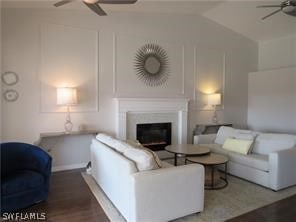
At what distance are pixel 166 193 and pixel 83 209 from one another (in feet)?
3.69

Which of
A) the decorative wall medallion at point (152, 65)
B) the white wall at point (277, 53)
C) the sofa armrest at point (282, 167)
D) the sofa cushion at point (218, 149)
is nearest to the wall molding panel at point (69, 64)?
the decorative wall medallion at point (152, 65)

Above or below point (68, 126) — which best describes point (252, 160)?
below

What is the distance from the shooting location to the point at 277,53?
623 centimetres

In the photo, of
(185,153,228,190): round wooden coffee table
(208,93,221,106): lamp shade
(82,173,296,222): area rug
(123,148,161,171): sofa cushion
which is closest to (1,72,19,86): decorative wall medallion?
(82,173,296,222): area rug

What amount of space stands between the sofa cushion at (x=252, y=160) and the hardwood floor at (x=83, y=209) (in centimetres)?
54

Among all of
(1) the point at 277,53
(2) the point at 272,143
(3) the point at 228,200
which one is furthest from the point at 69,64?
(1) the point at 277,53

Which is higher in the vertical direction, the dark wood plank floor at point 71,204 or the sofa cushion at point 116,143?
the sofa cushion at point 116,143

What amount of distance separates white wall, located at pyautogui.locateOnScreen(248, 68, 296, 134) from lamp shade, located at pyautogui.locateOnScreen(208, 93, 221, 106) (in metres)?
1.54

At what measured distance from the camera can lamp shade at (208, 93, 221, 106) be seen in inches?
218

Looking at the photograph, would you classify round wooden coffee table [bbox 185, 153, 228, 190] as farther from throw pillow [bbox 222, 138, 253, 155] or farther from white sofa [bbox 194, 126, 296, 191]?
throw pillow [bbox 222, 138, 253, 155]

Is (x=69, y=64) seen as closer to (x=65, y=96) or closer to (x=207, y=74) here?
(x=65, y=96)

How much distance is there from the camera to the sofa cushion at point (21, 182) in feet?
8.44

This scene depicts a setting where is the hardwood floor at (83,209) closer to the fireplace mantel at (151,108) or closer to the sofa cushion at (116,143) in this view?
the sofa cushion at (116,143)

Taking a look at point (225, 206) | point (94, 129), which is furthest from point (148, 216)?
point (94, 129)
